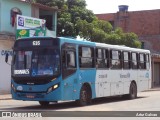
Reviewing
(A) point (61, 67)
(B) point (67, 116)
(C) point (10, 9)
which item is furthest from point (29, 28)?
(B) point (67, 116)

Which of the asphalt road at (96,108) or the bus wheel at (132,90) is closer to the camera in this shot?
the asphalt road at (96,108)

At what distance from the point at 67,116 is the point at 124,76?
900cm

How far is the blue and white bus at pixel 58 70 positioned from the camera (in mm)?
17031

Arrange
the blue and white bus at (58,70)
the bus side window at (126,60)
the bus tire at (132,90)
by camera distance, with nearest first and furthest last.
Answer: the blue and white bus at (58,70) → the bus side window at (126,60) → the bus tire at (132,90)

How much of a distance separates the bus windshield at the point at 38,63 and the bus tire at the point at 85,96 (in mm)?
2219

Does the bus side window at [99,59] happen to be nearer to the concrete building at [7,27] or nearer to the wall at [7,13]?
the concrete building at [7,27]

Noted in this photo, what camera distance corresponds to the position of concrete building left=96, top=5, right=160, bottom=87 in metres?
53.2

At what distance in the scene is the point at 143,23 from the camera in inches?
2163

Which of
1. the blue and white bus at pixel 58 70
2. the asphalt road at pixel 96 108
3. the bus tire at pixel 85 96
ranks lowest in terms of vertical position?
the asphalt road at pixel 96 108

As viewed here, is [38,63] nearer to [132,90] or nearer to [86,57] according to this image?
[86,57]

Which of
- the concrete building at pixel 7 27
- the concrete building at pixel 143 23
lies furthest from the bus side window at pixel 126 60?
the concrete building at pixel 143 23

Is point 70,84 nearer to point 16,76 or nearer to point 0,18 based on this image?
point 16,76

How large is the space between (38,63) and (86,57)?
2.69 meters

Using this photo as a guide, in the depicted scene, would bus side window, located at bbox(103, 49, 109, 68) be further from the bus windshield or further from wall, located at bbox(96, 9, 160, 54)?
wall, located at bbox(96, 9, 160, 54)
